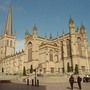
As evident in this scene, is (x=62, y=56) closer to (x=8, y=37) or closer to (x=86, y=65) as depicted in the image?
(x=86, y=65)

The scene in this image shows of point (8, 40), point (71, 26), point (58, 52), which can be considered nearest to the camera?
point (71, 26)

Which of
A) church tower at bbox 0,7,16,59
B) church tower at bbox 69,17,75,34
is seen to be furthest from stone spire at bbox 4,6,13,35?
church tower at bbox 69,17,75,34

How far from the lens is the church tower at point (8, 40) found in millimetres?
109562

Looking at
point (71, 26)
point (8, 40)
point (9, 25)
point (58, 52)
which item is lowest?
point (58, 52)

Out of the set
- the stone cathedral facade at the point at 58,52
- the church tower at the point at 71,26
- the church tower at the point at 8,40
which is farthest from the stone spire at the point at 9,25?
the church tower at the point at 71,26

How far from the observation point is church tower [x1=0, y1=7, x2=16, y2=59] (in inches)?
4313

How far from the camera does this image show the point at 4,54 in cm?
10806

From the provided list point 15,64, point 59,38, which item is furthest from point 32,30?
point 15,64

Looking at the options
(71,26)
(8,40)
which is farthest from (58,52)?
(8,40)

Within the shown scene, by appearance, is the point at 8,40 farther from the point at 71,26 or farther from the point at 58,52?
the point at 71,26

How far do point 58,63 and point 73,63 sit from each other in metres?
7.69

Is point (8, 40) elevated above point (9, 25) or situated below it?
below

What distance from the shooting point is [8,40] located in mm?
112062

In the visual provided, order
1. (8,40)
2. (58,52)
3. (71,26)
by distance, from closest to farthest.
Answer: (71,26), (58,52), (8,40)
